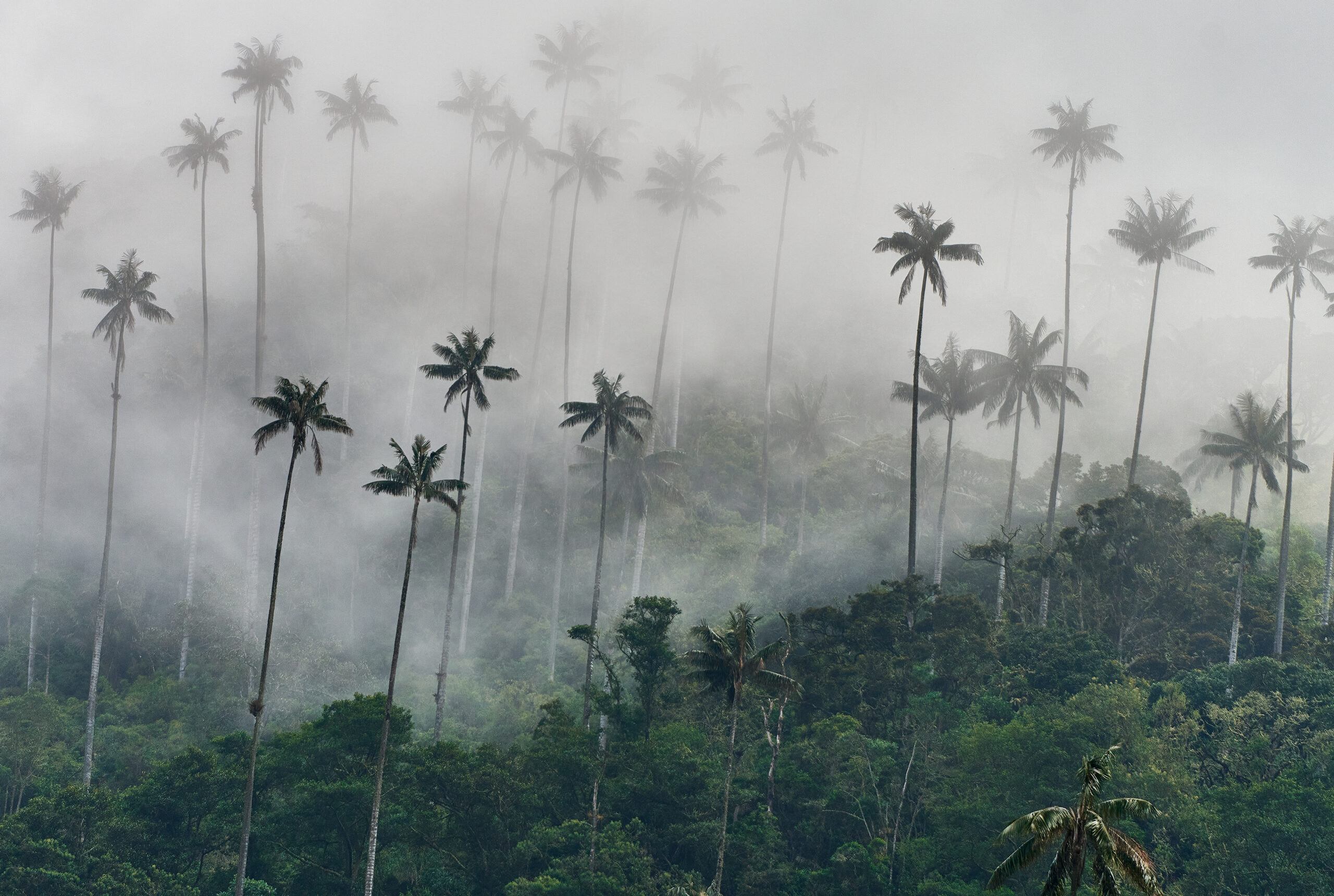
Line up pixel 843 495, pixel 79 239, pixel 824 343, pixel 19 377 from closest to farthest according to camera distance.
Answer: pixel 843 495 < pixel 19 377 < pixel 824 343 < pixel 79 239

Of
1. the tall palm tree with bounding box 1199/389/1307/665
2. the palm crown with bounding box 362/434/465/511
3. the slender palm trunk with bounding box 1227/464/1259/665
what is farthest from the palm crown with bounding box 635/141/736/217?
the palm crown with bounding box 362/434/465/511

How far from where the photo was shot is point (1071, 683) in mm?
56250

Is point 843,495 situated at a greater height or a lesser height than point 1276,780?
greater

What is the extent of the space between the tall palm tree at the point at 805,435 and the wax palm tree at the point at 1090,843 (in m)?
60.4

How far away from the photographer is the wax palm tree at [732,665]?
4616 cm

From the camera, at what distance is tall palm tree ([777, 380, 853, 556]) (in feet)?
285

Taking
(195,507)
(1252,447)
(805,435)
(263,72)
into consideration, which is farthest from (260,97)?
(1252,447)

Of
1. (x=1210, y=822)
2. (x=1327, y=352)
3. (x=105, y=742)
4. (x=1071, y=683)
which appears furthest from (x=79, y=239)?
(x=1327, y=352)

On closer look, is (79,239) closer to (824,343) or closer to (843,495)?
(824,343)

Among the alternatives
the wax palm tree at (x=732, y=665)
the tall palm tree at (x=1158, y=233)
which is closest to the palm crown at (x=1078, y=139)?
the tall palm tree at (x=1158, y=233)

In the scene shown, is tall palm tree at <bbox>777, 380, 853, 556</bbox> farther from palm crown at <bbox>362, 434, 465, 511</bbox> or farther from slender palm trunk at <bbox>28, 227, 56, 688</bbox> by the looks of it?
slender palm trunk at <bbox>28, 227, 56, 688</bbox>

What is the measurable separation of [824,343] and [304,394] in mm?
82951

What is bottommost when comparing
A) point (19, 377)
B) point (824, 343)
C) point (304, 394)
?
point (304, 394)

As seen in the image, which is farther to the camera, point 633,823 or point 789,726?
point 789,726
